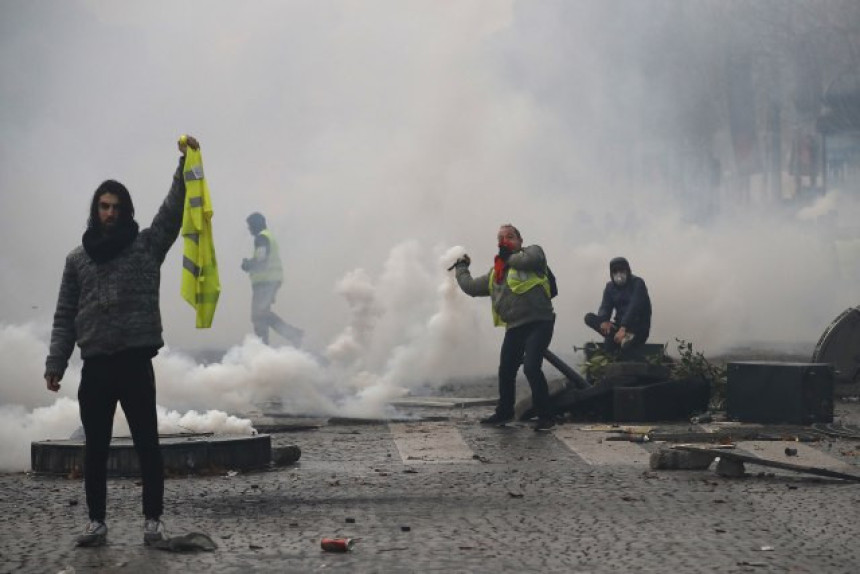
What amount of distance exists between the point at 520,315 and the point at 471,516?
19.0 feet

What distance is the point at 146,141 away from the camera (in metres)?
35.0

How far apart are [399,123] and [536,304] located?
21637mm

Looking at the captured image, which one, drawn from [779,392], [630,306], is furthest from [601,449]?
[630,306]

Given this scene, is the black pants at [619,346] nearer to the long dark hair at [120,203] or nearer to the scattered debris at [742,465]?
the scattered debris at [742,465]

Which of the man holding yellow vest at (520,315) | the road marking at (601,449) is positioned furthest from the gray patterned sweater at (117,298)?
the man holding yellow vest at (520,315)

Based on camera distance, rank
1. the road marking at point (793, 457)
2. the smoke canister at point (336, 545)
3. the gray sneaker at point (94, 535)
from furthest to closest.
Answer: the road marking at point (793, 457), the gray sneaker at point (94, 535), the smoke canister at point (336, 545)

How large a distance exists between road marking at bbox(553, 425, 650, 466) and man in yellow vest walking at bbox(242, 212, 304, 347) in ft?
28.2

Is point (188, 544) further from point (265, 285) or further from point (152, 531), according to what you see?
point (265, 285)

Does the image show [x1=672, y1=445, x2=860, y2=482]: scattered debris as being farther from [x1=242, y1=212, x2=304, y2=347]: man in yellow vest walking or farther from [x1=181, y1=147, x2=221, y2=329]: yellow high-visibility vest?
[x1=242, y1=212, x2=304, y2=347]: man in yellow vest walking

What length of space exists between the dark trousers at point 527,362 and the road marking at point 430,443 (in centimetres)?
56

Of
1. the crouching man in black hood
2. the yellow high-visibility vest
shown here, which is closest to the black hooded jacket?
the crouching man in black hood

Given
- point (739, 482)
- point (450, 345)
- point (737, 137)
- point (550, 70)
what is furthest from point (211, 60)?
point (739, 482)

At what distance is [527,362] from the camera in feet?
45.9

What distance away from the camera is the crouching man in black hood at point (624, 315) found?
600 inches
